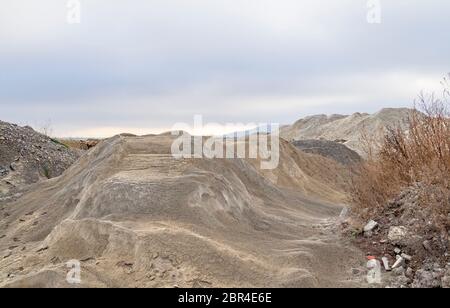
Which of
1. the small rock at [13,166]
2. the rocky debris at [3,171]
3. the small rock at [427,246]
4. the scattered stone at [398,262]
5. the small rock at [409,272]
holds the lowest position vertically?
the small rock at [409,272]

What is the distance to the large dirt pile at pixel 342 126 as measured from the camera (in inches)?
1980

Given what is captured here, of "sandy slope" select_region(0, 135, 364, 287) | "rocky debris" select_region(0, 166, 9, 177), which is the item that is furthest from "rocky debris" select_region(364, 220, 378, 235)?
"rocky debris" select_region(0, 166, 9, 177)

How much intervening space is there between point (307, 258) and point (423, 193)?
181 cm

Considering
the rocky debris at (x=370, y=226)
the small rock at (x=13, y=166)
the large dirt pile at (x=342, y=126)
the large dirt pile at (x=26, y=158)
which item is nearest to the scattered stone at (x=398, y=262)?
the rocky debris at (x=370, y=226)

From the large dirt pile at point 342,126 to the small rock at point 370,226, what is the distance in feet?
109

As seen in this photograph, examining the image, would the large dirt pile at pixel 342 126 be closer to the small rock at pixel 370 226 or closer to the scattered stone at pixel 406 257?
the small rock at pixel 370 226

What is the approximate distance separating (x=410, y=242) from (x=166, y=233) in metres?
2.99

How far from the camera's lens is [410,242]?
674 cm

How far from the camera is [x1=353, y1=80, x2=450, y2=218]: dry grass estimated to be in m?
7.22

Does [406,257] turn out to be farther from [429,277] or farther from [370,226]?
[370,226]

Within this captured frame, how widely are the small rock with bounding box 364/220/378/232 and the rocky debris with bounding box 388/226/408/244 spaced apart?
419mm

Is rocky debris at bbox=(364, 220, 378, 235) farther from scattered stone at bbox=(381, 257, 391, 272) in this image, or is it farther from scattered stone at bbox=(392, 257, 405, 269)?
scattered stone at bbox=(392, 257, 405, 269)

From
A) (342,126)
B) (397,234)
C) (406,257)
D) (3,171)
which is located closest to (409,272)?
(406,257)

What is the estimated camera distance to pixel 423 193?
23.3 ft
